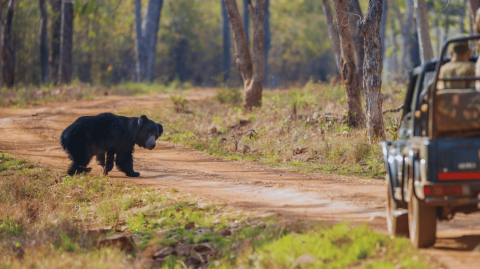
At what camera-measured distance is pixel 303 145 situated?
44.3ft

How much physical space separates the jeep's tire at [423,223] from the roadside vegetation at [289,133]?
498 cm

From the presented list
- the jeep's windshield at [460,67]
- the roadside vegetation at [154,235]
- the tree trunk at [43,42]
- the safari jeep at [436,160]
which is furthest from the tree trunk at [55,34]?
the safari jeep at [436,160]

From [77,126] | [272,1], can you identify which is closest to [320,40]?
[272,1]

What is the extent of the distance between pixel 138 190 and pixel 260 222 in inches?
127

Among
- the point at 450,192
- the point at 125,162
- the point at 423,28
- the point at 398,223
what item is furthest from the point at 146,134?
the point at 423,28

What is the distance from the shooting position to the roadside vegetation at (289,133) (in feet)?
39.7

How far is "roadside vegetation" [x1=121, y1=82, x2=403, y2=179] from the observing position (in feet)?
39.7

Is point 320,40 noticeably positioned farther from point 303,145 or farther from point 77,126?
point 77,126

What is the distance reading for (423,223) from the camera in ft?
17.8

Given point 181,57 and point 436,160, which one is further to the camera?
point 181,57

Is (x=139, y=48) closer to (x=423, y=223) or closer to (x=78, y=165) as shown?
(x=78, y=165)

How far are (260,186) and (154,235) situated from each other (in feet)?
8.51

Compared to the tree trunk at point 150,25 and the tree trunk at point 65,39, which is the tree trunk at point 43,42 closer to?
the tree trunk at point 65,39

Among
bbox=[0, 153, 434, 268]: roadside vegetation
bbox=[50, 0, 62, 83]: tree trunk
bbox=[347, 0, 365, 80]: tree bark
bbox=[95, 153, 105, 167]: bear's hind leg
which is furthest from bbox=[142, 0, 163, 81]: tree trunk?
bbox=[0, 153, 434, 268]: roadside vegetation
